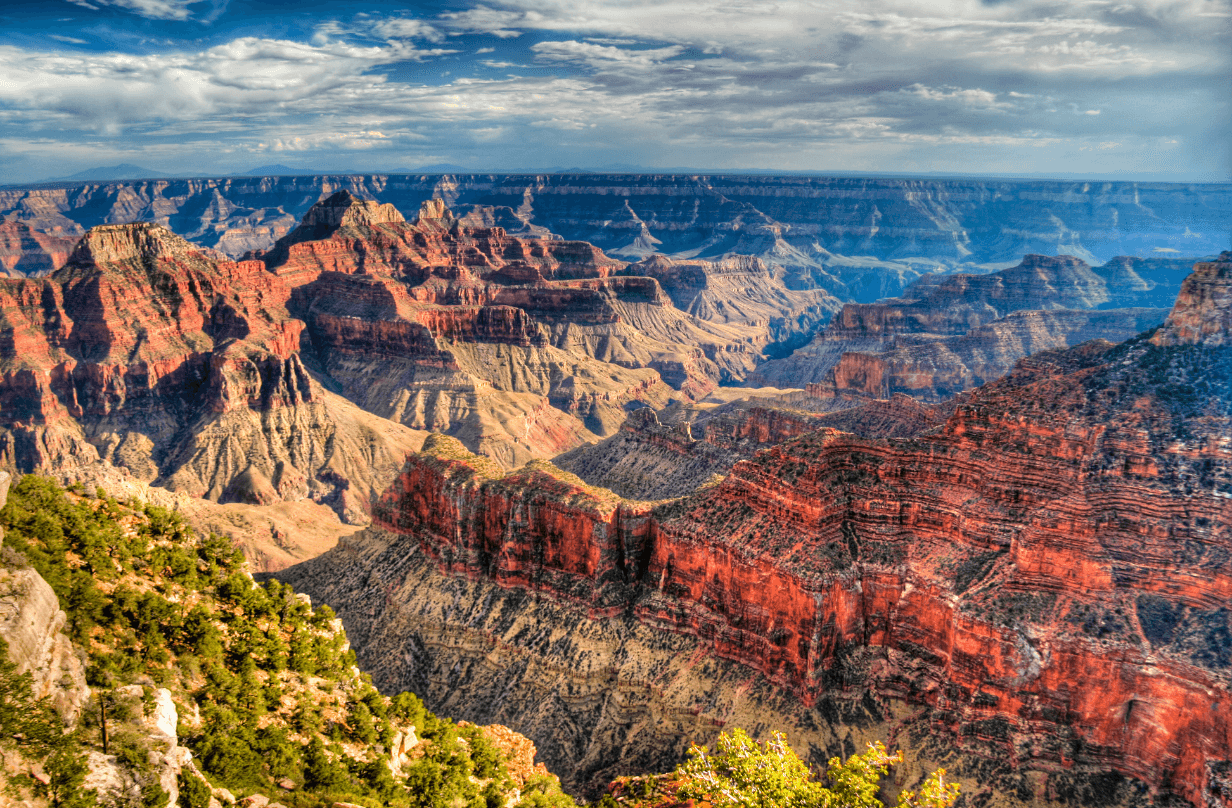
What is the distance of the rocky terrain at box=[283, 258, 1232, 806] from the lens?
4628 centimetres

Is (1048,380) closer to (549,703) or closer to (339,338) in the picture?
(549,703)

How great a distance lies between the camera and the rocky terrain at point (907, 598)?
4628cm

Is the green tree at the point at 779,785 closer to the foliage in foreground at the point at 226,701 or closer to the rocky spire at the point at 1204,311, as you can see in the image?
the foliage in foreground at the point at 226,701

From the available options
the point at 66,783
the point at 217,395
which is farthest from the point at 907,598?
the point at 217,395

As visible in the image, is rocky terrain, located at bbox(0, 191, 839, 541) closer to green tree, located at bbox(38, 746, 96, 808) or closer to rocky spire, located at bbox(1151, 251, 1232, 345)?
green tree, located at bbox(38, 746, 96, 808)

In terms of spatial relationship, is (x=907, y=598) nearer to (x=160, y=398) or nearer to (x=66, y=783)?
(x=66, y=783)

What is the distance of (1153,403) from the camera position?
60000 millimetres

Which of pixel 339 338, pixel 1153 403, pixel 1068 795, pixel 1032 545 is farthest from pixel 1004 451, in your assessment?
pixel 339 338

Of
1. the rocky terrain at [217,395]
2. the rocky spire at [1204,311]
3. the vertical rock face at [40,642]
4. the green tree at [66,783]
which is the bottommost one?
the rocky terrain at [217,395]

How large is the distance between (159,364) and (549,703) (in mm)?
119660

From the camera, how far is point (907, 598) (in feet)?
178

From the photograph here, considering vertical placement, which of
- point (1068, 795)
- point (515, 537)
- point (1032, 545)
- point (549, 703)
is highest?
point (1032, 545)

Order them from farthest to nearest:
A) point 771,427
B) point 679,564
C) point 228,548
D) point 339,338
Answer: point 339,338 → point 771,427 → point 679,564 → point 228,548

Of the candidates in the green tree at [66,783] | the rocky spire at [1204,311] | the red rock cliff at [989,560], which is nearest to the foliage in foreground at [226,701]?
the green tree at [66,783]
